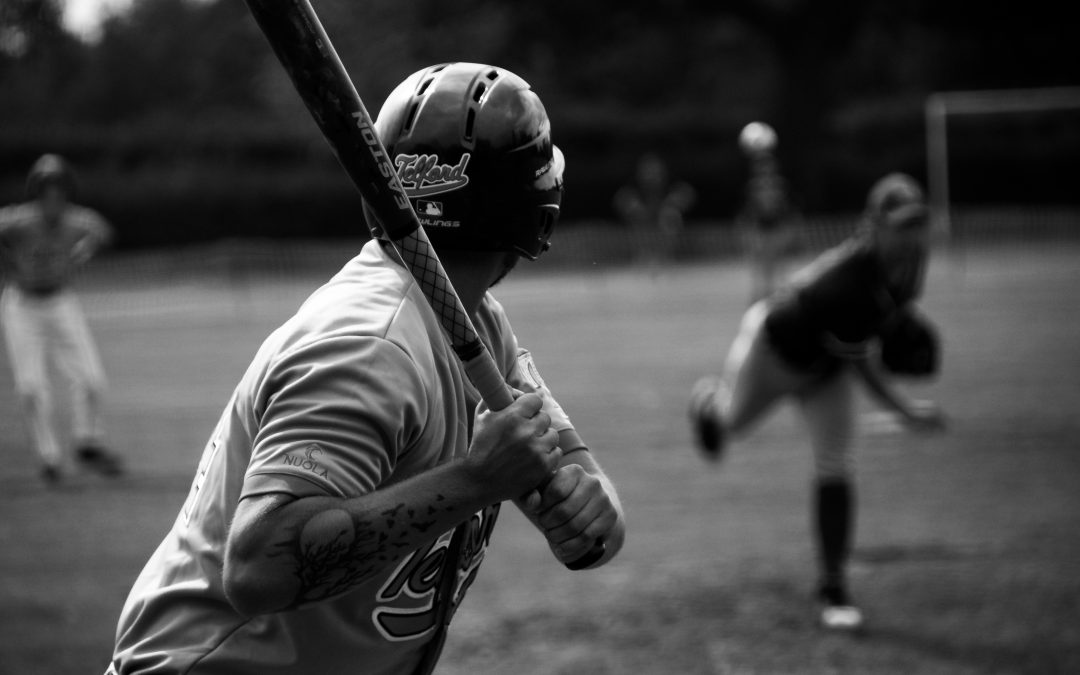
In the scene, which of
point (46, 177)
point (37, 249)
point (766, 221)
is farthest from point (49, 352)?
point (766, 221)

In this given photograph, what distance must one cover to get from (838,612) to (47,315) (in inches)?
273

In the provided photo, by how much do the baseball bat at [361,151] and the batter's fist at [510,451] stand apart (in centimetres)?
6

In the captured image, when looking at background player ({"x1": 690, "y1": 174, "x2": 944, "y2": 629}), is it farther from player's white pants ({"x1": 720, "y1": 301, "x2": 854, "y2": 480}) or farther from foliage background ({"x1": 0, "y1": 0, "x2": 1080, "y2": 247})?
foliage background ({"x1": 0, "y1": 0, "x2": 1080, "y2": 247})

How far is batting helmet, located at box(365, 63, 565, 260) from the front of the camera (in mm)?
2404

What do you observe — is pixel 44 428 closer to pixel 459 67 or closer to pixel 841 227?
pixel 459 67

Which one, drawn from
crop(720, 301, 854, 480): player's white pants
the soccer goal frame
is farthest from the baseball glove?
the soccer goal frame

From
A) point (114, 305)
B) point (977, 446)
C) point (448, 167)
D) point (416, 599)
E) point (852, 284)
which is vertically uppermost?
point (448, 167)

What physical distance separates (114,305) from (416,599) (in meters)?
23.3

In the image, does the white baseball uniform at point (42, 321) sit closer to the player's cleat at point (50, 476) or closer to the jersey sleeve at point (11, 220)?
the jersey sleeve at point (11, 220)

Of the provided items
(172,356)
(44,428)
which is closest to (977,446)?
(44,428)

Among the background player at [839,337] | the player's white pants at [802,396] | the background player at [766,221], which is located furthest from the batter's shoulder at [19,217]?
the background player at [766,221]

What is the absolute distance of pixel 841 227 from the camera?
28.3 metres

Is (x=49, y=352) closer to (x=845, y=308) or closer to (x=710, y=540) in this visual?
(x=710, y=540)

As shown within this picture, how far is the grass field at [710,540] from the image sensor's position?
18.7 ft
